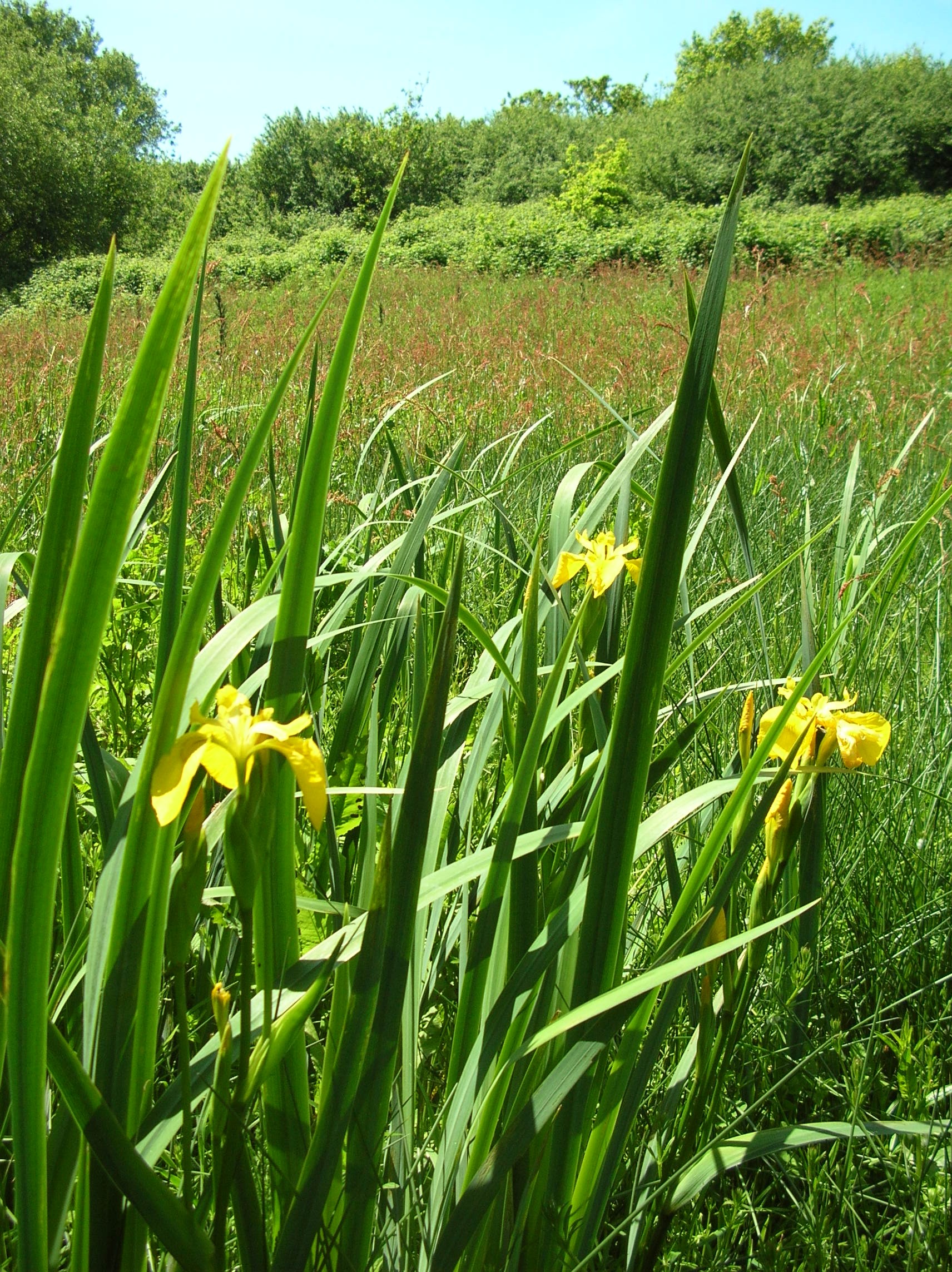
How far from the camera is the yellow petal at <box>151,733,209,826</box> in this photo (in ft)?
1.03

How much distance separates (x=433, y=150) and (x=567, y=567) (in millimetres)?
30166

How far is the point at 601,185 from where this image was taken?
1867 cm

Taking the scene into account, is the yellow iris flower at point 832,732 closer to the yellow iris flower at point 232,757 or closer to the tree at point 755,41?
Result: the yellow iris flower at point 232,757

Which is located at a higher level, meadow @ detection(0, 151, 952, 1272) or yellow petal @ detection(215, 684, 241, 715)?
yellow petal @ detection(215, 684, 241, 715)

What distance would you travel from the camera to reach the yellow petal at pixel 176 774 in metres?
0.31

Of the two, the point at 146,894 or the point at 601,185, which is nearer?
the point at 146,894

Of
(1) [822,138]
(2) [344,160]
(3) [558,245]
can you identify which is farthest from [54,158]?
(1) [822,138]

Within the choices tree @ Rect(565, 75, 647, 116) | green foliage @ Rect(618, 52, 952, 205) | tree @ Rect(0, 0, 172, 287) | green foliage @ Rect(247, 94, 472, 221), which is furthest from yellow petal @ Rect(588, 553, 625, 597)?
tree @ Rect(565, 75, 647, 116)

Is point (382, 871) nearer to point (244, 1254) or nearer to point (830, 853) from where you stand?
point (244, 1254)

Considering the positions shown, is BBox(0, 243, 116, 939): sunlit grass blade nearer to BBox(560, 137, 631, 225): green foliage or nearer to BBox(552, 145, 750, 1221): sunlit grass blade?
BBox(552, 145, 750, 1221): sunlit grass blade

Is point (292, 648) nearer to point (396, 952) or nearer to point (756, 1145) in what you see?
point (396, 952)

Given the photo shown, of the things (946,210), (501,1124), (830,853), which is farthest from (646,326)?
(946,210)

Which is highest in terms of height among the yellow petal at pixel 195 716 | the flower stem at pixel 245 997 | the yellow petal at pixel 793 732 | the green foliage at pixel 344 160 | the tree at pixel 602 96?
the tree at pixel 602 96

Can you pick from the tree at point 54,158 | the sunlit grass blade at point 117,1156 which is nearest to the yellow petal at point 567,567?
the sunlit grass blade at point 117,1156
